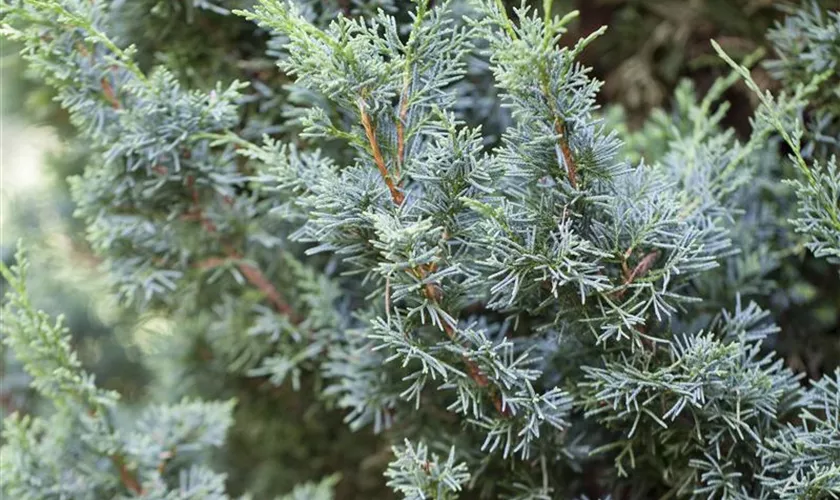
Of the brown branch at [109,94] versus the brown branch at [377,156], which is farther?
the brown branch at [109,94]


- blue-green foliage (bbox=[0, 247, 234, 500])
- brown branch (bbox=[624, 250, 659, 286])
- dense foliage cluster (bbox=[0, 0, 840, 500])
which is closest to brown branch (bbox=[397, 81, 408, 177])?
dense foliage cluster (bbox=[0, 0, 840, 500])

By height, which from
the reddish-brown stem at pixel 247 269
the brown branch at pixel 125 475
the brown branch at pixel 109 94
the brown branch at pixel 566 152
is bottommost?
the brown branch at pixel 125 475

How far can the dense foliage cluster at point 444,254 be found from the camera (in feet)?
1.67

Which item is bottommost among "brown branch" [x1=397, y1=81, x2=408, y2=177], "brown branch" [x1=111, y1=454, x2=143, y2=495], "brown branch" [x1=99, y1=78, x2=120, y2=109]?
"brown branch" [x1=111, y1=454, x2=143, y2=495]

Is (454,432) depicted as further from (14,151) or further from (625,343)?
(14,151)

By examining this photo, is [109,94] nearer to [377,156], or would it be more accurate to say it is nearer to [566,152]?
[377,156]

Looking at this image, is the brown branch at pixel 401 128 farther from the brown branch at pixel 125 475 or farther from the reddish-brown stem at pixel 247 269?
the brown branch at pixel 125 475

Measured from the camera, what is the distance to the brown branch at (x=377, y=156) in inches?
19.9

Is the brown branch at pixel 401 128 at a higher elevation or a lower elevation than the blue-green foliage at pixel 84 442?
higher

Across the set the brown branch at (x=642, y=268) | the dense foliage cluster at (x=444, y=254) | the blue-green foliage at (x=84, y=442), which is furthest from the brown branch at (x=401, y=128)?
the blue-green foliage at (x=84, y=442)

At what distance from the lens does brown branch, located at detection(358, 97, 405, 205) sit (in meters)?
0.50

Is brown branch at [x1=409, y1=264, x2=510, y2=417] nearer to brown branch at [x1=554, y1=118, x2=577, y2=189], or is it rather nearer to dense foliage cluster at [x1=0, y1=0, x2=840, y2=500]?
dense foliage cluster at [x1=0, y1=0, x2=840, y2=500]

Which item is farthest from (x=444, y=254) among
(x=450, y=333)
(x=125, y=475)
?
(x=125, y=475)

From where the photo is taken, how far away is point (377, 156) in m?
0.52
